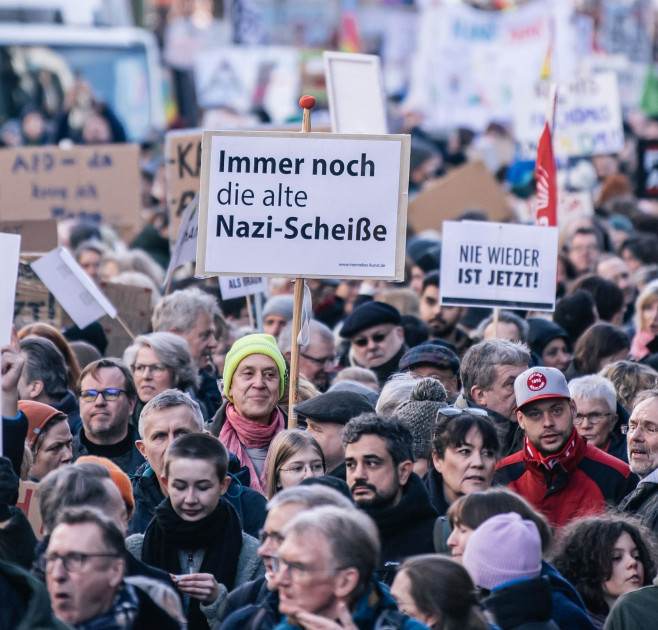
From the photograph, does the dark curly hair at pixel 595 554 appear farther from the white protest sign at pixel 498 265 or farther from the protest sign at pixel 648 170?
the protest sign at pixel 648 170

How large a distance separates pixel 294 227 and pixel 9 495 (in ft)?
7.05

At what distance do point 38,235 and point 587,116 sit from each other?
22.2 feet

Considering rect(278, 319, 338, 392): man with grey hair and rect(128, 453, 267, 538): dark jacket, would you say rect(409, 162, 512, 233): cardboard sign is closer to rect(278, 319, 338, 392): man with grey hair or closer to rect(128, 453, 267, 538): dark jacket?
rect(278, 319, 338, 392): man with grey hair

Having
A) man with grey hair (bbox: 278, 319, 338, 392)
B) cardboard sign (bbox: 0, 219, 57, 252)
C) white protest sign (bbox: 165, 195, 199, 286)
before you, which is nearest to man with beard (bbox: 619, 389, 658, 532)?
man with grey hair (bbox: 278, 319, 338, 392)

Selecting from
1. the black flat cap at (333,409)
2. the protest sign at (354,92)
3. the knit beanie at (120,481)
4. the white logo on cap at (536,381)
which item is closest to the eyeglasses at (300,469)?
the black flat cap at (333,409)

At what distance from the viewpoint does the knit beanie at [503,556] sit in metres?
3.96

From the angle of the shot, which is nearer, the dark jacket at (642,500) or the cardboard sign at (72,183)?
the dark jacket at (642,500)

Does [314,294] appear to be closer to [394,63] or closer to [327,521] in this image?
[327,521]

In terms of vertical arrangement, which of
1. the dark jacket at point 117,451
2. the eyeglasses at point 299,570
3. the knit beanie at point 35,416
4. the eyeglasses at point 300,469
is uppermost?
the eyeglasses at point 299,570

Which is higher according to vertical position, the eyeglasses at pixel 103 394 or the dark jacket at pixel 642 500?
the eyeglasses at pixel 103 394

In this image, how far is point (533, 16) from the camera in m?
19.3

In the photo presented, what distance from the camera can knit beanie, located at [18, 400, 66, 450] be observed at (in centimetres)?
550

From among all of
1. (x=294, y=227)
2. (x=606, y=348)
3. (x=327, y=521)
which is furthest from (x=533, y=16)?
(x=327, y=521)

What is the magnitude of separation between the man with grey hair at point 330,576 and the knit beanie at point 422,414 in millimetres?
1952
